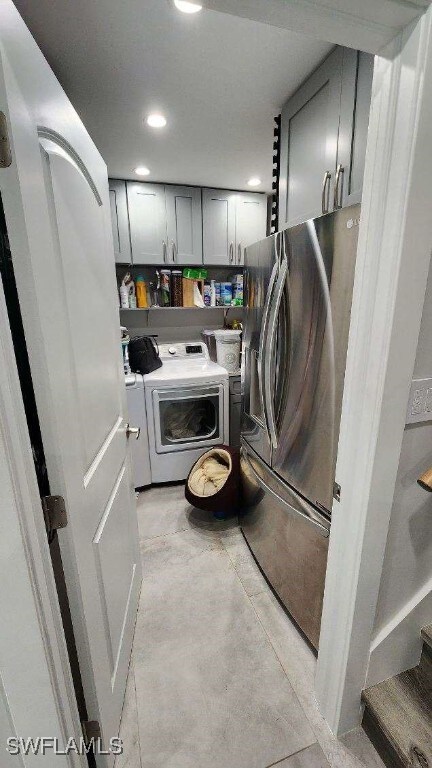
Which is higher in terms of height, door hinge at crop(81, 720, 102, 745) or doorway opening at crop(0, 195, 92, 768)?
doorway opening at crop(0, 195, 92, 768)

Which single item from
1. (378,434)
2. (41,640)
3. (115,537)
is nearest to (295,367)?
(378,434)

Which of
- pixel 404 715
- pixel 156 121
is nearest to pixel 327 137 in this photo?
pixel 156 121

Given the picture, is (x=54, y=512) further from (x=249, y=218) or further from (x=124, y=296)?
(x=249, y=218)

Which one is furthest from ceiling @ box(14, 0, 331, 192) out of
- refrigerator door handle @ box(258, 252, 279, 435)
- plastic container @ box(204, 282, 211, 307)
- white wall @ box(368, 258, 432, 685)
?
white wall @ box(368, 258, 432, 685)

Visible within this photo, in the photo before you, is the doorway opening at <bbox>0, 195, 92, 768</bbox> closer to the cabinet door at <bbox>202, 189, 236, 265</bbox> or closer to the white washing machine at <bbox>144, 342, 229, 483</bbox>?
the white washing machine at <bbox>144, 342, 229, 483</bbox>

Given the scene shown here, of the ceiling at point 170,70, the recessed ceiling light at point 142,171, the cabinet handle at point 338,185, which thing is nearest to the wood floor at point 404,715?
the cabinet handle at point 338,185

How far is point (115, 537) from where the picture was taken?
44.6 inches

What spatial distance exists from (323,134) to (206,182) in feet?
4.77

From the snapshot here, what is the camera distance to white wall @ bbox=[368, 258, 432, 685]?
2.91ft

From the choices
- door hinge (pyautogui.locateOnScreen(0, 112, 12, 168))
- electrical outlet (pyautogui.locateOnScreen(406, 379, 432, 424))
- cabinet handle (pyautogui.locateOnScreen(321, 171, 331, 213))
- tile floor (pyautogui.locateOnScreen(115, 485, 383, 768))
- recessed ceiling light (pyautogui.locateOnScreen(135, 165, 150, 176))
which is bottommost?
tile floor (pyautogui.locateOnScreen(115, 485, 383, 768))

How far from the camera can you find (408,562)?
1009mm

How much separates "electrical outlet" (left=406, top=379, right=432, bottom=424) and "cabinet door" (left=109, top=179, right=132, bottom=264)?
2334 millimetres

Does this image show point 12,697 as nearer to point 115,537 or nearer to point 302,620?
point 115,537

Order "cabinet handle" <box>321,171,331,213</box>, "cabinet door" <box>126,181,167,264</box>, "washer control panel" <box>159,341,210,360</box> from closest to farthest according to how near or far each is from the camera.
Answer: "cabinet handle" <box>321,171,331,213</box> < "cabinet door" <box>126,181,167,264</box> < "washer control panel" <box>159,341,210,360</box>
